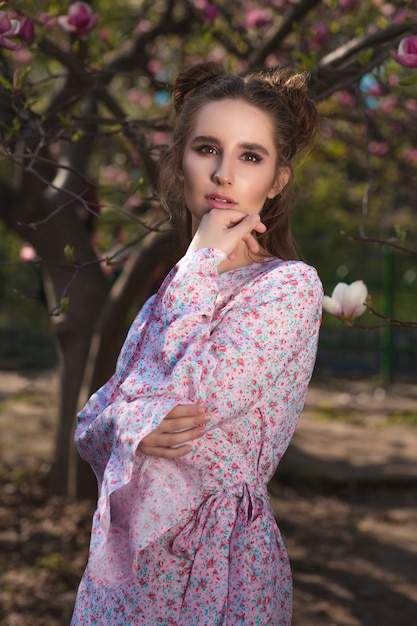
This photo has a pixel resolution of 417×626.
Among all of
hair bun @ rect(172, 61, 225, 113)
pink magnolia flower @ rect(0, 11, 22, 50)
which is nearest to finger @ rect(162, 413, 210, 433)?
hair bun @ rect(172, 61, 225, 113)

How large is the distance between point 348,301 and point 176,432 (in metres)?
0.73

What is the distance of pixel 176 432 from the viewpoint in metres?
1.55

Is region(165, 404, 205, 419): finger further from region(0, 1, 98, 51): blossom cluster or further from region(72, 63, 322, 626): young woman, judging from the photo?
region(0, 1, 98, 51): blossom cluster

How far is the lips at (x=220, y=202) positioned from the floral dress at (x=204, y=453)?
0.13 meters

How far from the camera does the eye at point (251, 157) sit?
5.87ft

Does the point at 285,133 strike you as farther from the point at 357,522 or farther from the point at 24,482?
the point at 24,482

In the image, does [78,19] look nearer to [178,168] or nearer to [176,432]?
[178,168]

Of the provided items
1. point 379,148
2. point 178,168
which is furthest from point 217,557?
point 379,148

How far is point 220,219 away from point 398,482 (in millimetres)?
3790

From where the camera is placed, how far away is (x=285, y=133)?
6.20ft

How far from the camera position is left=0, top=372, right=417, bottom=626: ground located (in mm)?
3555

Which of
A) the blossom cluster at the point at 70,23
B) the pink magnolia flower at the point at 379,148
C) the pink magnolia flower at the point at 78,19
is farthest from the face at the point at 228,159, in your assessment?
the pink magnolia flower at the point at 379,148

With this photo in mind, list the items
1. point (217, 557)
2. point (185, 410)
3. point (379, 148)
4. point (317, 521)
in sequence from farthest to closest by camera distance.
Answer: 1. point (379, 148)
2. point (317, 521)
3. point (217, 557)
4. point (185, 410)

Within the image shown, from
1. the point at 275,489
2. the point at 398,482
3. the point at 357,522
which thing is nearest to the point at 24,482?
the point at 275,489
